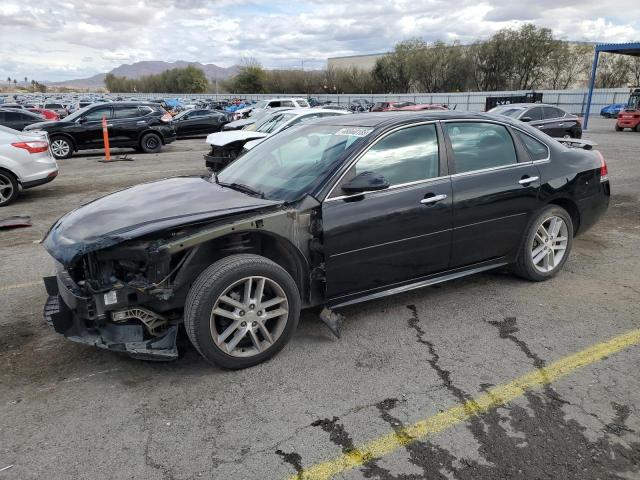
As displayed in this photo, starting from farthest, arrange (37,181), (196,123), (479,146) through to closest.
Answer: (196,123), (37,181), (479,146)

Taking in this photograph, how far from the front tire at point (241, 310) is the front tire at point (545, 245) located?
2.41 metres

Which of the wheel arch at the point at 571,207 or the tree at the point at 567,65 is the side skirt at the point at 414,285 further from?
the tree at the point at 567,65

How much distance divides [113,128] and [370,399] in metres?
15.9

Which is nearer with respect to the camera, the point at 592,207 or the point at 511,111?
the point at 592,207

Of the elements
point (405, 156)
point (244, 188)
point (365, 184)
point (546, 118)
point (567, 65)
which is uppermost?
point (567, 65)

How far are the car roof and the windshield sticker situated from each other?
73 millimetres

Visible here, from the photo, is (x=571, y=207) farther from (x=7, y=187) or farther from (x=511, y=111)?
(x=511, y=111)

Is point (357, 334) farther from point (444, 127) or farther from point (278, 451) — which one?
point (444, 127)

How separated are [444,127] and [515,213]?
1.02 m

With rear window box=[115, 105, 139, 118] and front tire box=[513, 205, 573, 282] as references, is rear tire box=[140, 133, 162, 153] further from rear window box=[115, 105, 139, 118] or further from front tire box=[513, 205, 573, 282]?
front tire box=[513, 205, 573, 282]

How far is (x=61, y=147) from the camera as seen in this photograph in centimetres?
1587

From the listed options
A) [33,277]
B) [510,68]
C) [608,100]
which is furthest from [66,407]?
[510,68]

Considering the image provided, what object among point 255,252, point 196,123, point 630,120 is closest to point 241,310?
point 255,252

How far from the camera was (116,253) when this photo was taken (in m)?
3.08
